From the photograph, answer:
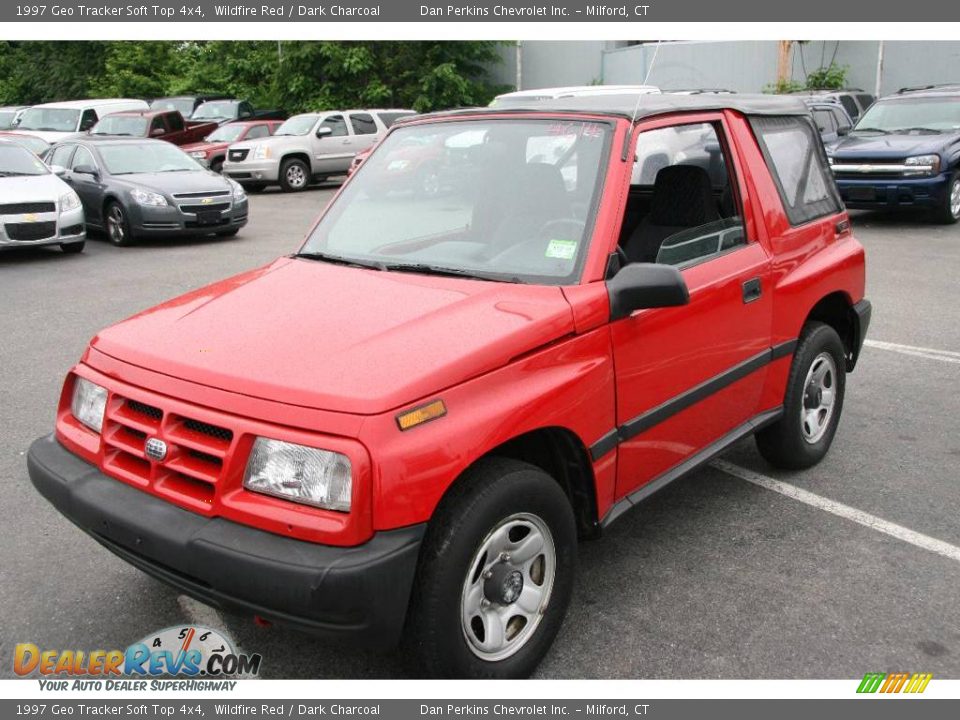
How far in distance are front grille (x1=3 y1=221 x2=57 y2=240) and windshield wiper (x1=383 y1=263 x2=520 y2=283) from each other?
1016 centimetres

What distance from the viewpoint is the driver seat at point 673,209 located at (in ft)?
14.6

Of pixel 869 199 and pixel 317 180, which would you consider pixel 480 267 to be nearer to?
pixel 869 199

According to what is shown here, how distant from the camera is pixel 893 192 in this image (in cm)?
1374

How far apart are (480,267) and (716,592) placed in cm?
160

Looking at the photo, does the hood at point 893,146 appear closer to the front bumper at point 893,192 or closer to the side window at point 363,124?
the front bumper at point 893,192

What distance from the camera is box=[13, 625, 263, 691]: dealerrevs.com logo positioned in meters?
3.28

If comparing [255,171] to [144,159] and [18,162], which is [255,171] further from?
[18,162]

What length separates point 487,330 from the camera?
10.2 ft

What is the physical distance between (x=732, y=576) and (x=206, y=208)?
1147 cm

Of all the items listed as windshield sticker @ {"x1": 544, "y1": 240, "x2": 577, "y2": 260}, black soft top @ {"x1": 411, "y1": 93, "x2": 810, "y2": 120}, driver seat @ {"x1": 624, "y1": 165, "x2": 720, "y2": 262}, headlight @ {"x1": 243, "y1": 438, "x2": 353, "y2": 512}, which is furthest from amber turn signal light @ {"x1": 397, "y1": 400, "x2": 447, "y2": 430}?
driver seat @ {"x1": 624, "y1": 165, "x2": 720, "y2": 262}

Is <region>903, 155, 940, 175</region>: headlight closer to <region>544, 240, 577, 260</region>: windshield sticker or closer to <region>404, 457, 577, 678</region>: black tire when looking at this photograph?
<region>544, 240, 577, 260</region>: windshield sticker

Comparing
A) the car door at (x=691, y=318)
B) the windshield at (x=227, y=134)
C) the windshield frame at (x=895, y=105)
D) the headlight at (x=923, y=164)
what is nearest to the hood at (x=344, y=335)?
the car door at (x=691, y=318)

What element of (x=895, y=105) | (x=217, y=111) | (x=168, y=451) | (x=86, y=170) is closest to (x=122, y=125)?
(x=217, y=111)

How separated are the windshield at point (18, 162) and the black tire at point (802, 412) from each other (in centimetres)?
1147
